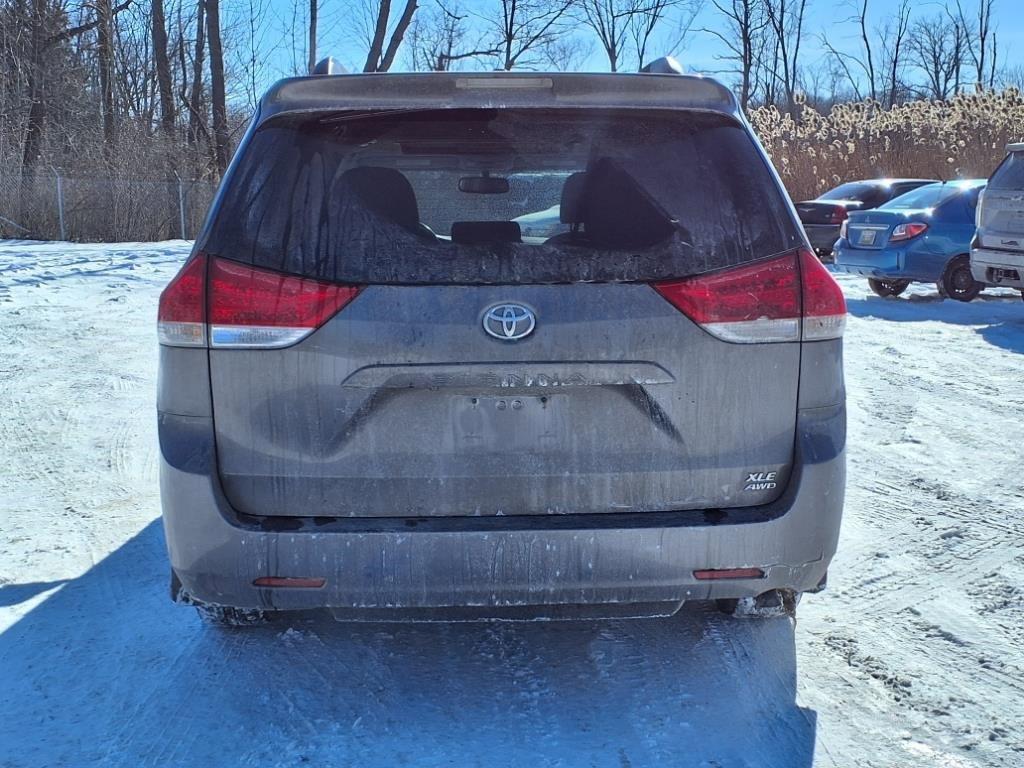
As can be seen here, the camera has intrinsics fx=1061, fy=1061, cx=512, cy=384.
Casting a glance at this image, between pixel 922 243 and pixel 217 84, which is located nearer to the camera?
pixel 922 243

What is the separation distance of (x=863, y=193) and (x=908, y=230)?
472cm

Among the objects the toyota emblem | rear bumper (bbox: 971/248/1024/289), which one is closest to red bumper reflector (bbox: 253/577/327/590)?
the toyota emblem

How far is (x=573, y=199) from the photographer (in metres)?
2.97

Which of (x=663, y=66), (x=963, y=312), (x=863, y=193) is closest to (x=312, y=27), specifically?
(x=863, y=193)

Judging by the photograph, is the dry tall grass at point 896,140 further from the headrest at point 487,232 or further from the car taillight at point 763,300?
the headrest at point 487,232

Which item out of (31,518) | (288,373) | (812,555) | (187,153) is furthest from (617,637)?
(187,153)

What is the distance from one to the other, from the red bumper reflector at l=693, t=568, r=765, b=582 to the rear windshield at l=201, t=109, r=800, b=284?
77cm

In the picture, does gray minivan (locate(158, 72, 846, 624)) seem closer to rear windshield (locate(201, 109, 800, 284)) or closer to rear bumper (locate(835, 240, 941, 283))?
rear windshield (locate(201, 109, 800, 284))

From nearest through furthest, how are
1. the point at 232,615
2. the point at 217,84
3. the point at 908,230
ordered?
the point at 232,615 → the point at 908,230 → the point at 217,84

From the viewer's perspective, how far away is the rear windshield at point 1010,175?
1102cm

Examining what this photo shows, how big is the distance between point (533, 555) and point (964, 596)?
196 centimetres

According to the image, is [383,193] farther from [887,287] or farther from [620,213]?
[887,287]

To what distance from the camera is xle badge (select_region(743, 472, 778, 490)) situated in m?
2.73

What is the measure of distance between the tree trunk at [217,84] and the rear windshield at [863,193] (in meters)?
17.5
